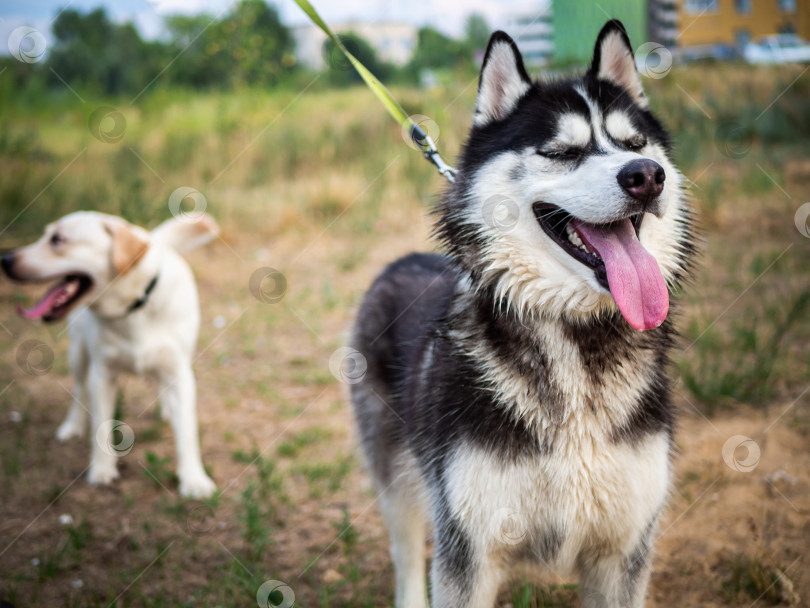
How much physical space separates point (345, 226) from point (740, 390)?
489cm

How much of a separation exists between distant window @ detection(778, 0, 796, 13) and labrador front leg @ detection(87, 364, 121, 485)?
1149cm

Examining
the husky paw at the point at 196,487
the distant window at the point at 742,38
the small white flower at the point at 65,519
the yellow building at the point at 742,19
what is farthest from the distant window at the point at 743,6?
the small white flower at the point at 65,519

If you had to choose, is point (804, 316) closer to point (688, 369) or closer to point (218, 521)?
point (688, 369)

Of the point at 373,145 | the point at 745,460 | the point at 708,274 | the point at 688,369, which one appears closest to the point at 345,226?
the point at 373,145

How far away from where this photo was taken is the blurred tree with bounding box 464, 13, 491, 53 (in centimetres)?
1128

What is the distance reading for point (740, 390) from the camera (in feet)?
12.1

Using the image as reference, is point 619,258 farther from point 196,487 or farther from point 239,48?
point 239,48

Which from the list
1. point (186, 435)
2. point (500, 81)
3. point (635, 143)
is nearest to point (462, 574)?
point (635, 143)

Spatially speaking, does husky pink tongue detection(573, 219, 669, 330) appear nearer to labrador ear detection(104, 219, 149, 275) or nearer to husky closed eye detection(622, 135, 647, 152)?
husky closed eye detection(622, 135, 647, 152)

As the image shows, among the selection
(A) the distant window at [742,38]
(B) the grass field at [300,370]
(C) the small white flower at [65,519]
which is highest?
(C) the small white flower at [65,519]

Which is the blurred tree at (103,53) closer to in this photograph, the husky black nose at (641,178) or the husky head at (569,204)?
the husky head at (569,204)

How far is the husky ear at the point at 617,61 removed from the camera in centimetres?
212

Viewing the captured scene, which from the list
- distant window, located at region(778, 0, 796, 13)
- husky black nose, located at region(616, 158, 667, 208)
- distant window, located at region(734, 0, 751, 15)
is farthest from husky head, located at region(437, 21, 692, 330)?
distant window, located at region(734, 0, 751, 15)

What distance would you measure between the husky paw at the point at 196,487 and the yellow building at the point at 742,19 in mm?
9167
